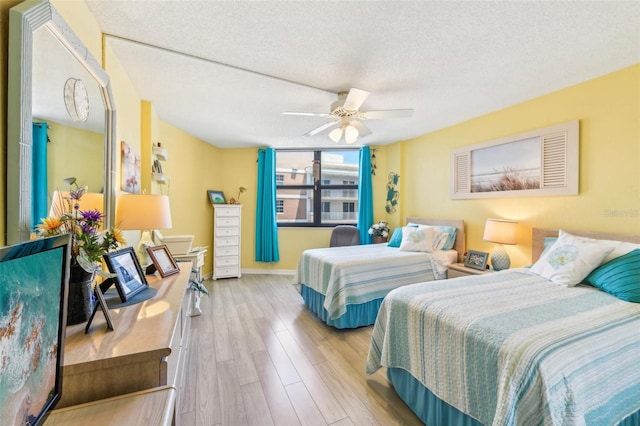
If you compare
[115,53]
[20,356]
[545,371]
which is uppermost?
[115,53]

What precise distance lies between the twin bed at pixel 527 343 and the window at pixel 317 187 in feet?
10.5

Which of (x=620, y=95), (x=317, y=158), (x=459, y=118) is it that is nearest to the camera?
(x=620, y=95)

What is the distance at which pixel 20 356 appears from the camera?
543 millimetres

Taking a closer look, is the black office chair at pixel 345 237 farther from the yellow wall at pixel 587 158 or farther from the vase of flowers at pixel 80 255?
the vase of flowers at pixel 80 255

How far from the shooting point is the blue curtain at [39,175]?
0.99 meters

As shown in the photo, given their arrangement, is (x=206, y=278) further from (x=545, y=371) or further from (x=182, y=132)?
(x=545, y=371)

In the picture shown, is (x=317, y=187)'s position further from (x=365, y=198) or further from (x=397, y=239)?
(x=397, y=239)

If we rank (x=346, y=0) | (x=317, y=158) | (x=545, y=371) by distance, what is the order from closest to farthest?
(x=545, y=371) < (x=346, y=0) < (x=317, y=158)

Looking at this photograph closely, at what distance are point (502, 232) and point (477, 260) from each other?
1.41 feet

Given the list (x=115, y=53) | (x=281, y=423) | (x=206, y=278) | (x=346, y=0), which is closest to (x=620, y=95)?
(x=346, y=0)

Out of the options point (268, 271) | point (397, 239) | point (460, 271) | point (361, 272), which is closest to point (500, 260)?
point (460, 271)

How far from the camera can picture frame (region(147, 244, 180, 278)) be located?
184 centimetres

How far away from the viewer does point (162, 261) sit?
6.38ft

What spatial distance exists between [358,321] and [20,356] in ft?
8.50
